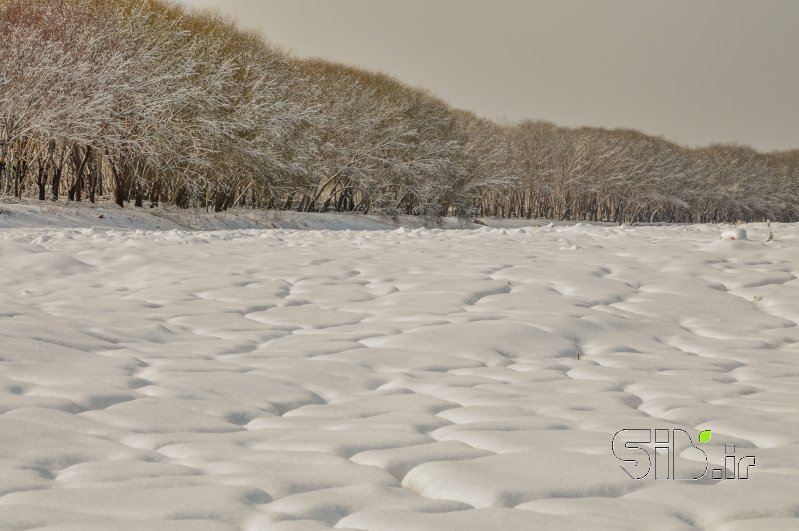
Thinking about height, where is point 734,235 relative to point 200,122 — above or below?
below

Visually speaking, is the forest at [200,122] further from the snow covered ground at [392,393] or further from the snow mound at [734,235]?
the snow mound at [734,235]

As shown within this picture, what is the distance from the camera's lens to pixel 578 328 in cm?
642

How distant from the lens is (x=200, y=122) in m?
28.5

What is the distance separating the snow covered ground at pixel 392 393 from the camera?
2.80 meters

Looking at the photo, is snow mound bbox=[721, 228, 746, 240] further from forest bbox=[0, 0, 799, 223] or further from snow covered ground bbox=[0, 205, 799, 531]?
forest bbox=[0, 0, 799, 223]

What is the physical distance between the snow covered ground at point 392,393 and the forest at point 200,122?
15.7 metres

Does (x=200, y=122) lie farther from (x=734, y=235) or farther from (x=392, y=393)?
(x=392, y=393)

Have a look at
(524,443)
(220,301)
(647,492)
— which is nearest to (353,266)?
(220,301)

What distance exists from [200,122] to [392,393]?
2521 centimetres

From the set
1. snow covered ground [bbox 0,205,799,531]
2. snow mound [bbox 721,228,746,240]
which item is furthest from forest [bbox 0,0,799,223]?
snow mound [bbox 721,228,746,240]

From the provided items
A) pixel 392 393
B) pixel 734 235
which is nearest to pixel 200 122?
pixel 734 235

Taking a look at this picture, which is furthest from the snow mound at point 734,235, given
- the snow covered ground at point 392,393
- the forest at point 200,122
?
the forest at point 200,122

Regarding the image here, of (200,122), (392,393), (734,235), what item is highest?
(200,122)

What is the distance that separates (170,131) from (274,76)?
8.06m
